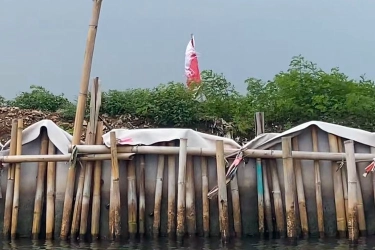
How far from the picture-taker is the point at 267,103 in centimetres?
1675

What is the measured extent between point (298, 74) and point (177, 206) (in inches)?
302

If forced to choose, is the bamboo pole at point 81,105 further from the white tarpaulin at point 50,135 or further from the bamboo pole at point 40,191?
the bamboo pole at point 40,191

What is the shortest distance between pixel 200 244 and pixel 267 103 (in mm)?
7304

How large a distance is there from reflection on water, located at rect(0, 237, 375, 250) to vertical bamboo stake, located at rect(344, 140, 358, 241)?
0.25m

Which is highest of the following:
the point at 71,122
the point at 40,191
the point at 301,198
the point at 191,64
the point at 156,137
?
the point at 191,64

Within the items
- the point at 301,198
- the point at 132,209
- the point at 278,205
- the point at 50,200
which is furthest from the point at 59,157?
the point at 301,198

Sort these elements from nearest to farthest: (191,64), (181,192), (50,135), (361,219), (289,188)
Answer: (289,188) < (181,192) < (361,219) < (50,135) < (191,64)

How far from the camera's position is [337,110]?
1573 cm

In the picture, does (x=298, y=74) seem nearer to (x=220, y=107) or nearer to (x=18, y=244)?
(x=220, y=107)

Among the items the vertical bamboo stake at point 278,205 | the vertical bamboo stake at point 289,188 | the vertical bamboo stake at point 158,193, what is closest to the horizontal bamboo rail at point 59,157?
the vertical bamboo stake at point 158,193

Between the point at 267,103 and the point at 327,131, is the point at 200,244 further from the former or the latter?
the point at 267,103

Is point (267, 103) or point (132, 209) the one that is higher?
point (267, 103)

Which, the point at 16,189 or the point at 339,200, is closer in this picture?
the point at 339,200

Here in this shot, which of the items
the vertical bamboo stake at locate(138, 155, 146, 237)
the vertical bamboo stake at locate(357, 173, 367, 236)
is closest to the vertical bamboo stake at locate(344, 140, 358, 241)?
the vertical bamboo stake at locate(357, 173, 367, 236)
